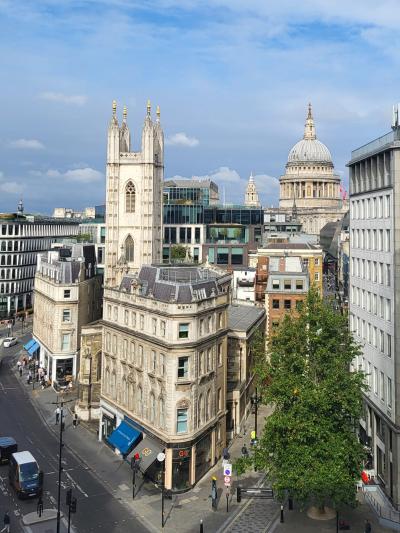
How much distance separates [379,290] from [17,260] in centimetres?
11226

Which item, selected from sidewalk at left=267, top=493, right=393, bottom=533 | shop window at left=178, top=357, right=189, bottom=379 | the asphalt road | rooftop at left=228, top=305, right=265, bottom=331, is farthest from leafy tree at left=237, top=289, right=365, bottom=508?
rooftop at left=228, top=305, right=265, bottom=331

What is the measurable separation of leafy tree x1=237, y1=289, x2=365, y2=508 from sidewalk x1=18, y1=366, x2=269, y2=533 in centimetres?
609

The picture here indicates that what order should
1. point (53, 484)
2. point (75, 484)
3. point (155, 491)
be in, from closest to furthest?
point (155, 491) → point (75, 484) → point (53, 484)

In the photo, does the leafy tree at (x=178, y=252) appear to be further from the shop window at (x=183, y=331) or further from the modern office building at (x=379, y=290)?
the shop window at (x=183, y=331)

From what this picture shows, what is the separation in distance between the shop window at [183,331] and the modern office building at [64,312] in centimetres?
3859

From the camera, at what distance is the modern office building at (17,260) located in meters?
145

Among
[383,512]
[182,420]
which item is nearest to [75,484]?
[182,420]

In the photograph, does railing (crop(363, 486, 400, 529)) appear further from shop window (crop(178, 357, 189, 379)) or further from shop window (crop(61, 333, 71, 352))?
shop window (crop(61, 333, 71, 352))

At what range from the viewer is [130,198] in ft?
342

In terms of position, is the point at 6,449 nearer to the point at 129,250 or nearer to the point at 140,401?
the point at 140,401

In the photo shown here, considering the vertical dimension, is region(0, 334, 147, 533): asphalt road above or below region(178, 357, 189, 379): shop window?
below

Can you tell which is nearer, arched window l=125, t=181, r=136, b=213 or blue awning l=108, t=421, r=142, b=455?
blue awning l=108, t=421, r=142, b=455

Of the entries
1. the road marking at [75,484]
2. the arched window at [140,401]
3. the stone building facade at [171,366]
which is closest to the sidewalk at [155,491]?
the stone building facade at [171,366]

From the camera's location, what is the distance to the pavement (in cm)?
4409
